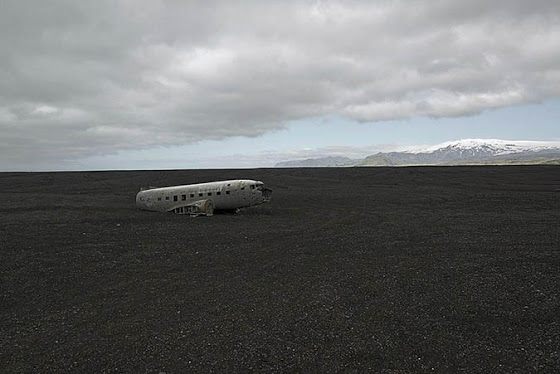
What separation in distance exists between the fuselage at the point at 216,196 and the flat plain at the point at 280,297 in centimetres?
435

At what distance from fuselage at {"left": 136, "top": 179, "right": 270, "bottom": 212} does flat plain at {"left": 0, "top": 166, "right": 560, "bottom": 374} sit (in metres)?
4.35

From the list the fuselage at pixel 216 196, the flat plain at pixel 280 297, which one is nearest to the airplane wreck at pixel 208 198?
the fuselage at pixel 216 196

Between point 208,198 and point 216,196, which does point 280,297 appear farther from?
point 208,198

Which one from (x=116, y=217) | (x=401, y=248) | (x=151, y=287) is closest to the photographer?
(x=151, y=287)

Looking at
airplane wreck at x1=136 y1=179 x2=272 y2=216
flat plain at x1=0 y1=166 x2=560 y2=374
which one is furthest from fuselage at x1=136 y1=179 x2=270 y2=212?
flat plain at x1=0 y1=166 x2=560 y2=374

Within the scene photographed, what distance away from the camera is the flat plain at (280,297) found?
8734 millimetres

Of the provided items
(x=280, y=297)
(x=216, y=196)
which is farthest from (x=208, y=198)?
(x=280, y=297)

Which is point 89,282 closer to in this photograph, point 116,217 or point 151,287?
point 151,287

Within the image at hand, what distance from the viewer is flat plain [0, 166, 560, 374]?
28.7 ft

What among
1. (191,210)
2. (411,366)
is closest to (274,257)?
(411,366)

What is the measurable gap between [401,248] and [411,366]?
1063 centimetres

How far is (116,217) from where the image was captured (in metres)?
26.8

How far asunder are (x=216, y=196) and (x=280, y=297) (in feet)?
56.7

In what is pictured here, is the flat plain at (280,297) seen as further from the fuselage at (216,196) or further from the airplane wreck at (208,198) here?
the fuselage at (216,196)
